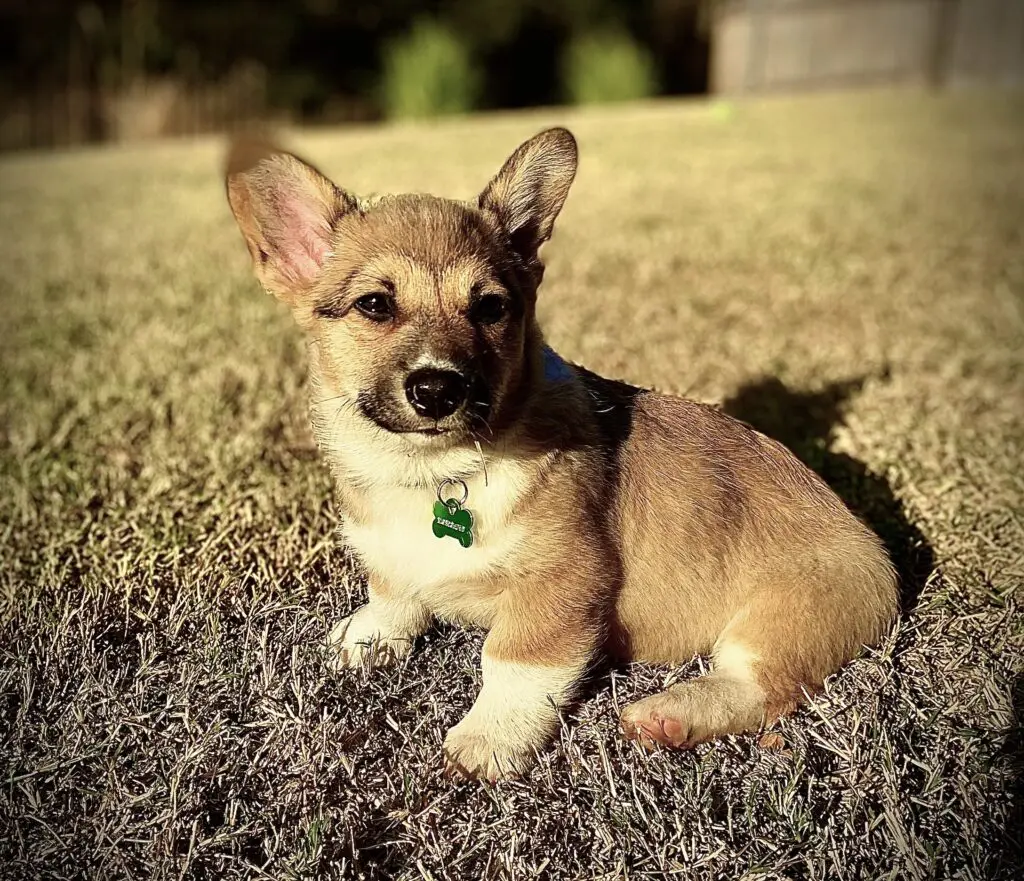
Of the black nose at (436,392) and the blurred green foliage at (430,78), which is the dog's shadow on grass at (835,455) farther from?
the blurred green foliage at (430,78)

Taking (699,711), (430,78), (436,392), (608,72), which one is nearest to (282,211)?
(436,392)

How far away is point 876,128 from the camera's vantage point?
1432 centimetres

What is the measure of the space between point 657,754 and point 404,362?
3.76 ft

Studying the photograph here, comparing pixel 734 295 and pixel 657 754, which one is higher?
pixel 657 754

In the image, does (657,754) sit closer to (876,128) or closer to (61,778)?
(61,778)

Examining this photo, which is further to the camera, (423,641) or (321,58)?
(321,58)

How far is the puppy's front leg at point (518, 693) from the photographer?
2.41 m

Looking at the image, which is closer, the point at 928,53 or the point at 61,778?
the point at 61,778

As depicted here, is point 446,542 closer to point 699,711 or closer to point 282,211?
point 699,711

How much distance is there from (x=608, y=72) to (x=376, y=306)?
68.4ft

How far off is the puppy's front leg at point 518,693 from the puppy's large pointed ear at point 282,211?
1108 mm

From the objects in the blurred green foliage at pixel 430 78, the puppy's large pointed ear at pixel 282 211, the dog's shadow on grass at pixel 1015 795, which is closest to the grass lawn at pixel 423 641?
the dog's shadow on grass at pixel 1015 795

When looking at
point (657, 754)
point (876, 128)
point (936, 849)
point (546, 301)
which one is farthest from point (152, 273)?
point (876, 128)

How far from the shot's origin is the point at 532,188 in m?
2.73
